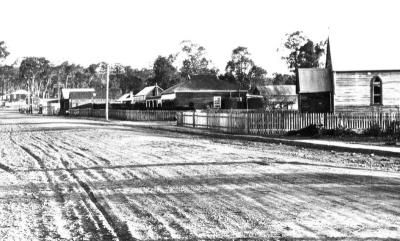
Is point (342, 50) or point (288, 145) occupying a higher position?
point (342, 50)

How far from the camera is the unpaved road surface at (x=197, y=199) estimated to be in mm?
6508

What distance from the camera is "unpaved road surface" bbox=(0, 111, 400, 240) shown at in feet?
21.4

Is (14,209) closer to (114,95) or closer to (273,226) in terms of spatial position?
(273,226)

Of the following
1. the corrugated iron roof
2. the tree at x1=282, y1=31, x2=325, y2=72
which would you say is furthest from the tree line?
the corrugated iron roof

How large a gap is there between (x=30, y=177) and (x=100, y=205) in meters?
4.10

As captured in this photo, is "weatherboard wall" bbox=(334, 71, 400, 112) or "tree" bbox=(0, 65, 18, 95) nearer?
"weatherboard wall" bbox=(334, 71, 400, 112)

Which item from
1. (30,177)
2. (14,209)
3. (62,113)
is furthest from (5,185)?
(62,113)

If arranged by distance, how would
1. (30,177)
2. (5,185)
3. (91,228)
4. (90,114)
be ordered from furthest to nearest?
1. (90,114)
2. (30,177)
3. (5,185)
4. (91,228)

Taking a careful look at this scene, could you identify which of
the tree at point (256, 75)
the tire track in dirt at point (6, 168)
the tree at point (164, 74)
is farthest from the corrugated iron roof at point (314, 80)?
the tree at point (164, 74)

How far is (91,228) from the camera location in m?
6.68

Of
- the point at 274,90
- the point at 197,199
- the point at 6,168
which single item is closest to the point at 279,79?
the point at 274,90

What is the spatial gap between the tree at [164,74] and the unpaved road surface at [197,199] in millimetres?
96489

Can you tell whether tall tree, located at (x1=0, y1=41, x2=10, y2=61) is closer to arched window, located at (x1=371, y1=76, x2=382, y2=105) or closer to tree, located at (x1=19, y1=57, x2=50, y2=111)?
tree, located at (x1=19, y1=57, x2=50, y2=111)

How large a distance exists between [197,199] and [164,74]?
10449 cm
